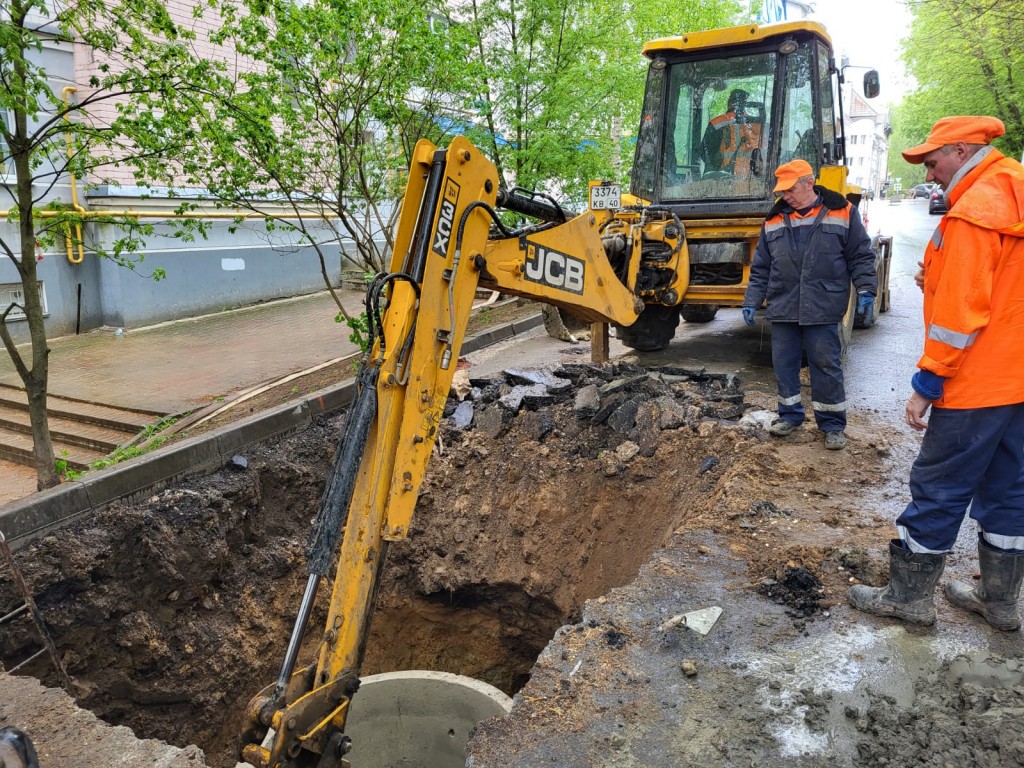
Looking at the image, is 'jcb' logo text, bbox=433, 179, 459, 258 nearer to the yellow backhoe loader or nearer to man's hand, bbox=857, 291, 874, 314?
the yellow backhoe loader

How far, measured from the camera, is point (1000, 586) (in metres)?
3.15

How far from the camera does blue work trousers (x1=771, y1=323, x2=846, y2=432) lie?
522 cm

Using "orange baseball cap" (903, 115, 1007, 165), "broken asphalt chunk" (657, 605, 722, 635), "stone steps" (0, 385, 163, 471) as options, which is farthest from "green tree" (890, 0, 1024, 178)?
"stone steps" (0, 385, 163, 471)

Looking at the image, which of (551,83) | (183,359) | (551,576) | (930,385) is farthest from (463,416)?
(551,83)

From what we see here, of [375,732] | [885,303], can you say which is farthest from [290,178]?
[885,303]

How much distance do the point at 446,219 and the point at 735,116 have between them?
4.85 meters

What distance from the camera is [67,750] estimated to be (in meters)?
2.91

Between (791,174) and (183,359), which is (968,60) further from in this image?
(183,359)

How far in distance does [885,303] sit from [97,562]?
10.3 meters

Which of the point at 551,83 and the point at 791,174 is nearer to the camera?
the point at 791,174

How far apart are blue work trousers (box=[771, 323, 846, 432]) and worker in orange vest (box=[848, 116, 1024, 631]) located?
80.4 inches

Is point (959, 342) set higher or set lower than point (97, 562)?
higher

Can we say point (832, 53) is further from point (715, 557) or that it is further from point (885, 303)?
point (715, 557)

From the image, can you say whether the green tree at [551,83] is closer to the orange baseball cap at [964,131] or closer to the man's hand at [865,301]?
the man's hand at [865,301]
